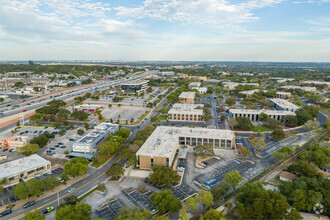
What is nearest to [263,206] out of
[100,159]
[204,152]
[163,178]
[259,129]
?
[163,178]

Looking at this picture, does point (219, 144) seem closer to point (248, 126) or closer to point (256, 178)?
point (256, 178)

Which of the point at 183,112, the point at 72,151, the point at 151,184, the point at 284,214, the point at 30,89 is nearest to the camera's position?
the point at 284,214

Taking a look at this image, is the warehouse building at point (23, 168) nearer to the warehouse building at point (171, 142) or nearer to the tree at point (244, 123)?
the warehouse building at point (171, 142)

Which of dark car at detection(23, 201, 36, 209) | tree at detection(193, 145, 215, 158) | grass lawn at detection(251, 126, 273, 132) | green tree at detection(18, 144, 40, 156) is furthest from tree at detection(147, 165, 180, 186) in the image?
grass lawn at detection(251, 126, 273, 132)

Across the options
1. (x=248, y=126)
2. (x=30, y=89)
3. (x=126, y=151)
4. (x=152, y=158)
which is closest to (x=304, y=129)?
(x=248, y=126)

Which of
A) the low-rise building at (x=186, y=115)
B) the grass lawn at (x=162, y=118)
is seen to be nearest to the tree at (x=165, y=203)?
the low-rise building at (x=186, y=115)

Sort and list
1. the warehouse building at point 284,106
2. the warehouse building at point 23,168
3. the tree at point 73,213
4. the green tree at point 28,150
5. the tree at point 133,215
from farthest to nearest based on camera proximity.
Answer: the warehouse building at point 284,106 < the green tree at point 28,150 < the warehouse building at point 23,168 < the tree at point 73,213 < the tree at point 133,215

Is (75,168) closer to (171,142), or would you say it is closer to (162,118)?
(171,142)
